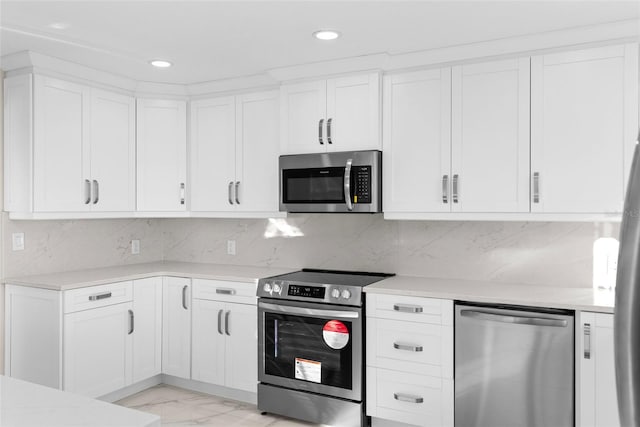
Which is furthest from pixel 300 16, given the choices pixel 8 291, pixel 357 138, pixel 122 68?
pixel 8 291

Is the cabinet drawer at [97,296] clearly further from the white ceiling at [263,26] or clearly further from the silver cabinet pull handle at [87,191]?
the white ceiling at [263,26]

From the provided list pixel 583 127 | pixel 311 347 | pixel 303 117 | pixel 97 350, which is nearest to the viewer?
pixel 583 127

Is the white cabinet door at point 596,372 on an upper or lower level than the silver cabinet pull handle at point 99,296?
lower

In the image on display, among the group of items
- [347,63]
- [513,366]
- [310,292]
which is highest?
[347,63]

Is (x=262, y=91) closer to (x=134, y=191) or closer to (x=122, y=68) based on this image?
(x=122, y=68)

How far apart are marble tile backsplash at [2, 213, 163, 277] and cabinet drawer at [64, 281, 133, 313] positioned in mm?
556

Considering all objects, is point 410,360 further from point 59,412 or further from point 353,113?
point 59,412

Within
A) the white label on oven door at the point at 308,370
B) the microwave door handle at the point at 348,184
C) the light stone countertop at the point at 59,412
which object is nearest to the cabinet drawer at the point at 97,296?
the white label on oven door at the point at 308,370

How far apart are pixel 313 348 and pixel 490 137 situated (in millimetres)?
1698

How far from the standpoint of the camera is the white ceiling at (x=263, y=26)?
249 centimetres

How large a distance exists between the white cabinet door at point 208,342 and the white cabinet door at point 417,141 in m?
1.46

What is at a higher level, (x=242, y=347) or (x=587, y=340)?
(x=587, y=340)

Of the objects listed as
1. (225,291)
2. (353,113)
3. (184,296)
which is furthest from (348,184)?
(184,296)

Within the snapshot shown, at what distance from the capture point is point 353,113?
11.1 feet
